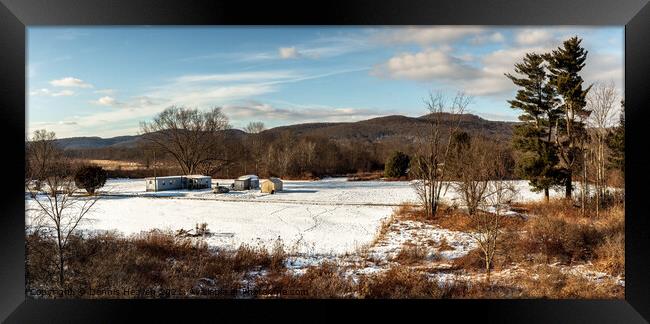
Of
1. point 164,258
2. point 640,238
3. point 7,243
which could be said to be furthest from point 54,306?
point 640,238

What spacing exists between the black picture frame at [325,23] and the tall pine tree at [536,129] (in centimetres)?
536

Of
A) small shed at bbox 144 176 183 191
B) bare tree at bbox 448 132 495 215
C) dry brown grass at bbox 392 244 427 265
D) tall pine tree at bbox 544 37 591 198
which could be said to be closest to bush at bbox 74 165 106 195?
small shed at bbox 144 176 183 191

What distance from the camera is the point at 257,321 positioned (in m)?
2.28

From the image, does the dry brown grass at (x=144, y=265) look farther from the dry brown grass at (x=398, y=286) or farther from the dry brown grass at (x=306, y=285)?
the dry brown grass at (x=398, y=286)

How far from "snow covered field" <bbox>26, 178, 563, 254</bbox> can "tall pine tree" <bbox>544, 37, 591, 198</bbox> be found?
0.81 metres

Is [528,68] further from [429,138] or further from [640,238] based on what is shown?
[640,238]

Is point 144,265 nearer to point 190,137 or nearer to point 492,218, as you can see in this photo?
point 492,218

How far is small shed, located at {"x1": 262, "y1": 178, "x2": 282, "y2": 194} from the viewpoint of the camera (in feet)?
33.8

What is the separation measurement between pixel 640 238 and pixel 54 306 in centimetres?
398

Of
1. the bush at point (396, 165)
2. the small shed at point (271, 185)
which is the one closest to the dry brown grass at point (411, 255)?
the bush at point (396, 165)

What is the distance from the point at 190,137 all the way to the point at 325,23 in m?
9.59

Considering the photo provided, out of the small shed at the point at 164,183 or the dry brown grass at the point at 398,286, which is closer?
the dry brown grass at the point at 398,286

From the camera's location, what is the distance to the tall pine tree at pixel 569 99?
6.55 meters

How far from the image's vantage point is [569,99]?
22.1 ft
